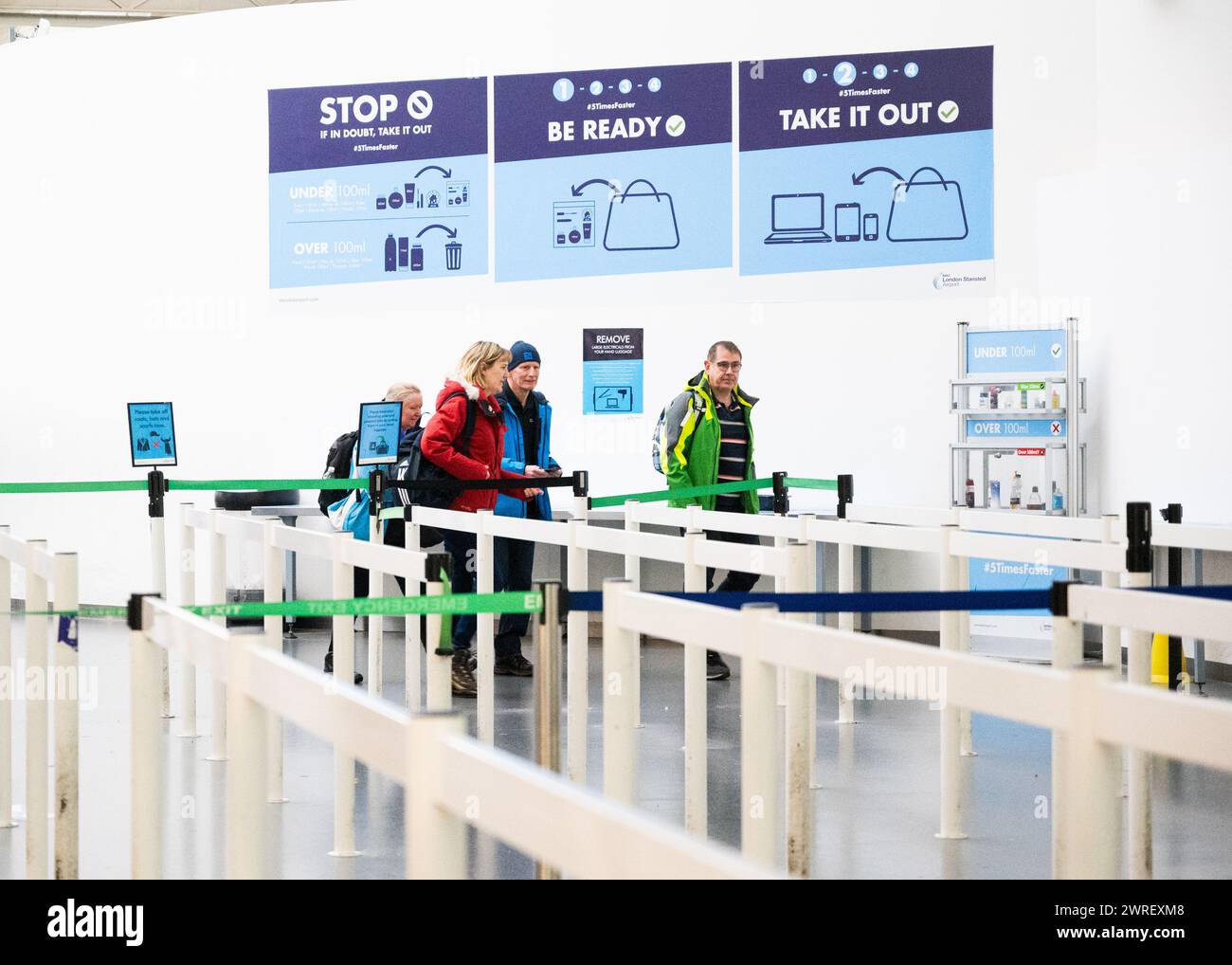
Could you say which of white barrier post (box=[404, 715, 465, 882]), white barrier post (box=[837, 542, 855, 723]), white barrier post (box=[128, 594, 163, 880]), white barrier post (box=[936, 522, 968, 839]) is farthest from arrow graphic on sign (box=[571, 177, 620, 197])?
white barrier post (box=[404, 715, 465, 882])

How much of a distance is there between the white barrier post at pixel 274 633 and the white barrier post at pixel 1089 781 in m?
3.14

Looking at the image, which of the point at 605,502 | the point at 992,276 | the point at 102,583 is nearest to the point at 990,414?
the point at 992,276

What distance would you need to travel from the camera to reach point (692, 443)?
7539mm

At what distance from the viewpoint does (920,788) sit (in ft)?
17.5

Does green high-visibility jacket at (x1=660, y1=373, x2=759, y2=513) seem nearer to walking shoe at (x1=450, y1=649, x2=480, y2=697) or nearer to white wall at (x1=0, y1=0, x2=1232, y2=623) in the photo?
walking shoe at (x1=450, y1=649, x2=480, y2=697)

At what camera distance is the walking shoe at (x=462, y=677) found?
704 centimetres

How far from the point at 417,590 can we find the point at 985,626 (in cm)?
453

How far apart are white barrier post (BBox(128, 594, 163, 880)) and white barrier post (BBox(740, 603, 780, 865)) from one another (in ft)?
3.64

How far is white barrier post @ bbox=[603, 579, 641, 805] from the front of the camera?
3.31 metres

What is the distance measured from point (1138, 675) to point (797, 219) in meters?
5.06

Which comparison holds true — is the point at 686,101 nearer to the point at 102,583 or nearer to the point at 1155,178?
the point at 1155,178
